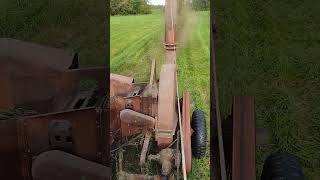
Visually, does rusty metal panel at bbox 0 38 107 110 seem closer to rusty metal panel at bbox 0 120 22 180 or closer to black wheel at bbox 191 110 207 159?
rusty metal panel at bbox 0 120 22 180

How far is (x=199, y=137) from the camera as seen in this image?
2.61 metres

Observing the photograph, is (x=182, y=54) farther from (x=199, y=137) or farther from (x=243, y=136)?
(x=243, y=136)

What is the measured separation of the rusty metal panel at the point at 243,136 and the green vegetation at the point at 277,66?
221cm

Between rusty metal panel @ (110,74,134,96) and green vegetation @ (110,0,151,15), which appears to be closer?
rusty metal panel @ (110,74,134,96)

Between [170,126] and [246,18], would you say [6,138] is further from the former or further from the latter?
[246,18]

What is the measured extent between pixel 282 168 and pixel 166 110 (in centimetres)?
89

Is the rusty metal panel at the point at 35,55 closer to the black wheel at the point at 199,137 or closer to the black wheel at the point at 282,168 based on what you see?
the black wheel at the point at 199,137

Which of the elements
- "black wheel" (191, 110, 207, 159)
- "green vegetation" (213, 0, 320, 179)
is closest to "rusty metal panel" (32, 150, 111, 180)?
"black wheel" (191, 110, 207, 159)

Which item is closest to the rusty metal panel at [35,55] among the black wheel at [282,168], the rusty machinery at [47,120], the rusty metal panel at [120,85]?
the rusty machinery at [47,120]

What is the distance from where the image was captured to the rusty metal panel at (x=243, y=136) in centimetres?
169

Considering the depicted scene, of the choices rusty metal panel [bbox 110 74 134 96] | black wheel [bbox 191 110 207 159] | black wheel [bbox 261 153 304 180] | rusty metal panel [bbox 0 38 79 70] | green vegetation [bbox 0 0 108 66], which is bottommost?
black wheel [bbox 261 153 304 180]

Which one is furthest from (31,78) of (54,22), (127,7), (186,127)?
(54,22)

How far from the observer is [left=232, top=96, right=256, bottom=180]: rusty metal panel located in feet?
5.54

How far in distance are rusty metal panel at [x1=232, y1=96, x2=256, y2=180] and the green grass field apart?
774 mm
